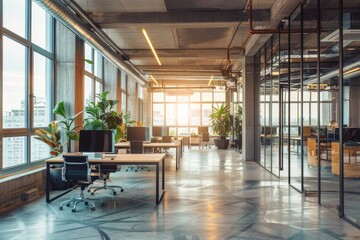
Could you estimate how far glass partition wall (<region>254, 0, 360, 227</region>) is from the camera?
16.6 feet

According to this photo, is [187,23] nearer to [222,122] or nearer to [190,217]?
[190,217]

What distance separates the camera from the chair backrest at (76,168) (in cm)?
491

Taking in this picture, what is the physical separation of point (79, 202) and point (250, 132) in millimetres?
7389

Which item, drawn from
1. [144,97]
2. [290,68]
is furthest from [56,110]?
[144,97]

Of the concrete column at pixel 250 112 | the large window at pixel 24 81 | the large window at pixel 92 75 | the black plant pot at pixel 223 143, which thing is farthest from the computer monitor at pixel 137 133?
the black plant pot at pixel 223 143

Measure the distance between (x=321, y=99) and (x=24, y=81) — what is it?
5.41 metres

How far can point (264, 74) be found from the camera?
946 cm

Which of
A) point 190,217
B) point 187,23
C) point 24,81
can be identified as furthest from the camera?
point 187,23

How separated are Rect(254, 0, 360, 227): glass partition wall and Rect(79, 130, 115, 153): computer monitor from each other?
357 cm

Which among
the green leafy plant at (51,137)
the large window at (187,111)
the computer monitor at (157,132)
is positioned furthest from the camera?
the large window at (187,111)

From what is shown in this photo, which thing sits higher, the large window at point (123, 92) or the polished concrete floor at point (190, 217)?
the large window at point (123, 92)

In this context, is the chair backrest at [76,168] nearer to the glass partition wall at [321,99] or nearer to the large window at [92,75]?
the glass partition wall at [321,99]

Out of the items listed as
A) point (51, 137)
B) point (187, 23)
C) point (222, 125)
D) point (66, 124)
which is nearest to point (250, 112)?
point (187, 23)

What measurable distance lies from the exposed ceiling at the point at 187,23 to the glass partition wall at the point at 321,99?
692mm
